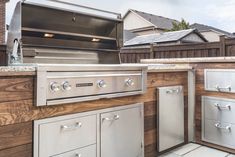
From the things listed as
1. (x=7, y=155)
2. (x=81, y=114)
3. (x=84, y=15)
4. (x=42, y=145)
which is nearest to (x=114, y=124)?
(x=81, y=114)

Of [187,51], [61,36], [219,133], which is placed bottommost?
[219,133]

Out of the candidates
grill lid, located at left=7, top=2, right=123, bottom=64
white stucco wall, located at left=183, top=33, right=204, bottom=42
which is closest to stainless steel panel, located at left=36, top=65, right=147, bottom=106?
grill lid, located at left=7, top=2, right=123, bottom=64

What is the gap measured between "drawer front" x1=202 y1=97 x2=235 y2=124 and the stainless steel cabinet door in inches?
35.3

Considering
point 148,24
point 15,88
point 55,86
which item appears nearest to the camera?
point 15,88

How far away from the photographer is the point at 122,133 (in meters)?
1.77


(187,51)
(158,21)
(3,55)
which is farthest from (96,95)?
(158,21)

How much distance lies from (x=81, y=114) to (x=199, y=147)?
4.94ft

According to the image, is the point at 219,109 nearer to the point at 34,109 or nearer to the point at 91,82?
the point at 91,82

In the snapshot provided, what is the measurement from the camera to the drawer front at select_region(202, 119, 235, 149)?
2.25 m

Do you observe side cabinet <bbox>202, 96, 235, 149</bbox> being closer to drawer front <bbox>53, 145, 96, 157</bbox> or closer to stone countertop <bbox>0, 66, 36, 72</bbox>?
drawer front <bbox>53, 145, 96, 157</bbox>

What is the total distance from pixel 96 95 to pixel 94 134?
0.27 m

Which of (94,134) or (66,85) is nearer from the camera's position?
(66,85)

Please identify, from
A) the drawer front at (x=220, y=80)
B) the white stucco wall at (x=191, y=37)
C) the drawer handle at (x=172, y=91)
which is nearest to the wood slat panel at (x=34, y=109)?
the drawer handle at (x=172, y=91)

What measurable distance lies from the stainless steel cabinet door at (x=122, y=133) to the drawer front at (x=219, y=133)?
0.89m
